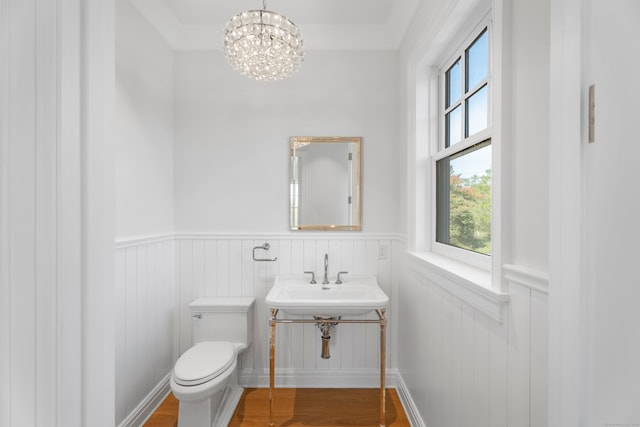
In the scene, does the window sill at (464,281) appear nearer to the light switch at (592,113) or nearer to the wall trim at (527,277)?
the wall trim at (527,277)

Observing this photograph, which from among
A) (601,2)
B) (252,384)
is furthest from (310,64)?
(252,384)

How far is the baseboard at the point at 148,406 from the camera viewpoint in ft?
5.98

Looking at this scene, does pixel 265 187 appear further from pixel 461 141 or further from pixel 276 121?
pixel 461 141

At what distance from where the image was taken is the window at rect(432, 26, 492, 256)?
1.37 meters

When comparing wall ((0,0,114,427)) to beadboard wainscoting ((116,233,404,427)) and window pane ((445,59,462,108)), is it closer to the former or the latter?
window pane ((445,59,462,108))

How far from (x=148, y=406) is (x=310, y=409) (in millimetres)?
1001

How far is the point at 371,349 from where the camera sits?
2.34 m

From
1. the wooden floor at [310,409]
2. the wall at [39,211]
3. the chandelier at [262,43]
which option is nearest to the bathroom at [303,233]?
the wall at [39,211]

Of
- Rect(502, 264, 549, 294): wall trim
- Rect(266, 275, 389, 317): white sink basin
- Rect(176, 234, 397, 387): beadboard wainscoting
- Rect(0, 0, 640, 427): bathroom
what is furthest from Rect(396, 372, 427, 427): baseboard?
Rect(502, 264, 549, 294): wall trim

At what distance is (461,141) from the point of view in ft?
5.00

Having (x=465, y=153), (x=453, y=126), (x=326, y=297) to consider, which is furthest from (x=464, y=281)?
(x=326, y=297)

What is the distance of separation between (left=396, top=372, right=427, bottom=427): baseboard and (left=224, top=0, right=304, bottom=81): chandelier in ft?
6.72

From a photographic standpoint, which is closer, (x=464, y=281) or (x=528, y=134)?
(x=528, y=134)

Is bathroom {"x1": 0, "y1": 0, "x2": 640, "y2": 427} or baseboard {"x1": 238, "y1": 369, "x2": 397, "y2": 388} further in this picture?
baseboard {"x1": 238, "y1": 369, "x2": 397, "y2": 388}
